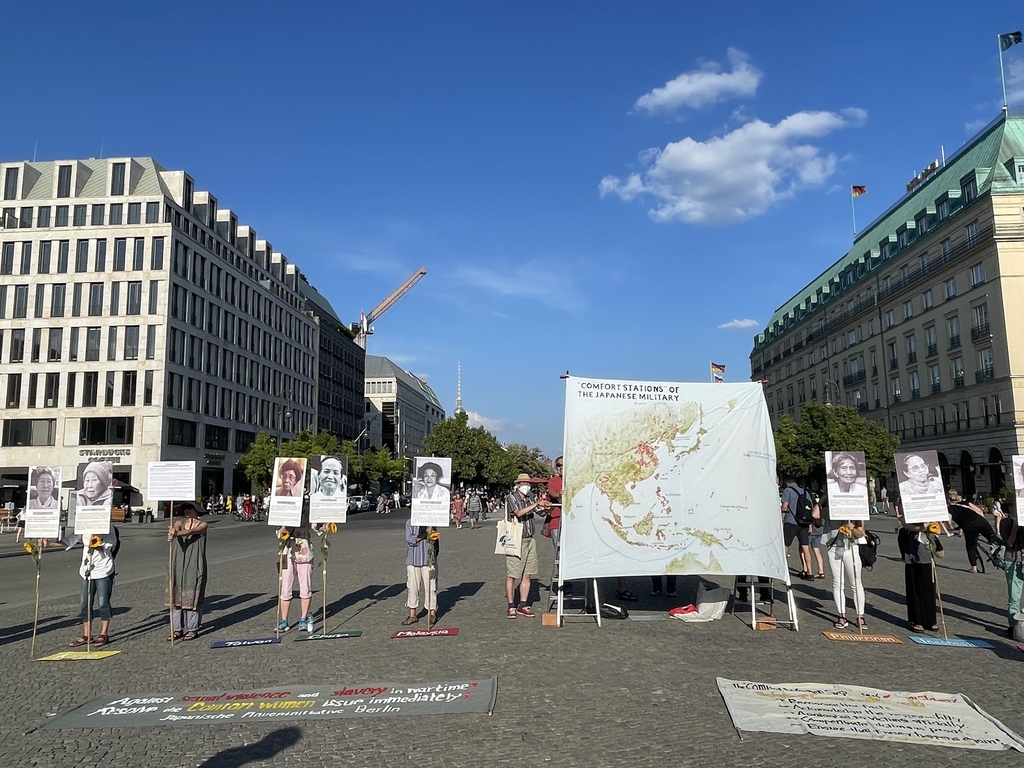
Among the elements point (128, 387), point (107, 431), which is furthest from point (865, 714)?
point (107, 431)

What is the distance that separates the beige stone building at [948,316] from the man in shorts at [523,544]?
Answer: 4543cm

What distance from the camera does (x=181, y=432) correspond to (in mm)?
59094

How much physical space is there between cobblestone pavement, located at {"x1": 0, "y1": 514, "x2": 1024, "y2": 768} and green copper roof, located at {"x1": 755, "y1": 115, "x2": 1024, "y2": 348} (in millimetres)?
47345

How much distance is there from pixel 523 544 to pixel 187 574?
181 inches

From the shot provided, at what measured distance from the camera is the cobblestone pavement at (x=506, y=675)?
575cm

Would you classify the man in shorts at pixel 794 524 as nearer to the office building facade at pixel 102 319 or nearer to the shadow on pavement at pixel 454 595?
the shadow on pavement at pixel 454 595

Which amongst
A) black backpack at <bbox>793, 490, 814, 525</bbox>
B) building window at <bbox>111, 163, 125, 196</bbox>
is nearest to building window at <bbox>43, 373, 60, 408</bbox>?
building window at <bbox>111, 163, 125, 196</bbox>

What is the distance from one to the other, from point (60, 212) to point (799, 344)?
75.8 meters

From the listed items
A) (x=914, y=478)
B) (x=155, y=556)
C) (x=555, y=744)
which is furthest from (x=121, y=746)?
(x=155, y=556)

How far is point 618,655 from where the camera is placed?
890cm

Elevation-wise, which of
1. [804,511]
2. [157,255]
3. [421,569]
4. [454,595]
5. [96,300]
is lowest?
[454,595]

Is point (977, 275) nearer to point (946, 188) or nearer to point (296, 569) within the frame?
point (946, 188)

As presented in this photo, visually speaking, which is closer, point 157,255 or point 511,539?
point 511,539

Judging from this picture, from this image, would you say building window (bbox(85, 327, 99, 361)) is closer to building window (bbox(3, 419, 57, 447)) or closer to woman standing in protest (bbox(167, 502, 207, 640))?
building window (bbox(3, 419, 57, 447))
